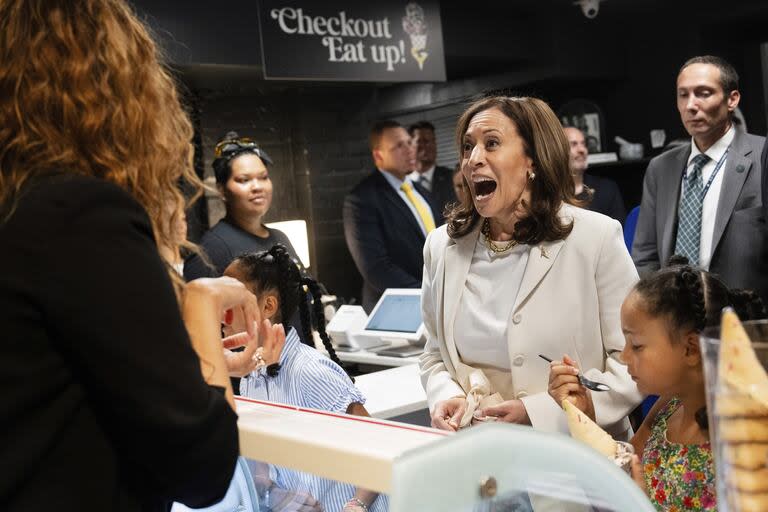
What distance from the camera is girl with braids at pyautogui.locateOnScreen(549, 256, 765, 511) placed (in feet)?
5.22

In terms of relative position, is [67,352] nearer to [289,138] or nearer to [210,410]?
[210,410]

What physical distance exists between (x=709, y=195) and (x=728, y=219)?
163 millimetres

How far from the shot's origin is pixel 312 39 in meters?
4.96

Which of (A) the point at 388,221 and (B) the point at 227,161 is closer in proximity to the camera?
(B) the point at 227,161

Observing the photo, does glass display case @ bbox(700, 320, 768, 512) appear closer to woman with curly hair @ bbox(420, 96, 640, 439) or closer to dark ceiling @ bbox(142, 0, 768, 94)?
woman with curly hair @ bbox(420, 96, 640, 439)

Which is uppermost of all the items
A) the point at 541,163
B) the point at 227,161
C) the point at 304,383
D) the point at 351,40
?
the point at 351,40

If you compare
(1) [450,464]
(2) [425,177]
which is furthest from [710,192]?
(2) [425,177]

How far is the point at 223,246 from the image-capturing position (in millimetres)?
3562

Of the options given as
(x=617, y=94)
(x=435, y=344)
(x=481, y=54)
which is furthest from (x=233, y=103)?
(x=435, y=344)

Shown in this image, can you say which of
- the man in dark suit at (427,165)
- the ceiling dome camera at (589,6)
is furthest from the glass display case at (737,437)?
the ceiling dome camera at (589,6)

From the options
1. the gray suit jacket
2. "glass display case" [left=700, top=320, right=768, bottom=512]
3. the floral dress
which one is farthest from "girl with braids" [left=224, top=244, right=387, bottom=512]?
the gray suit jacket

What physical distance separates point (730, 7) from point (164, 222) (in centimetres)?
694

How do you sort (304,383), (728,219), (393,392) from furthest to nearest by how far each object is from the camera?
(728,219), (393,392), (304,383)

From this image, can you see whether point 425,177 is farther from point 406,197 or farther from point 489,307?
point 489,307
